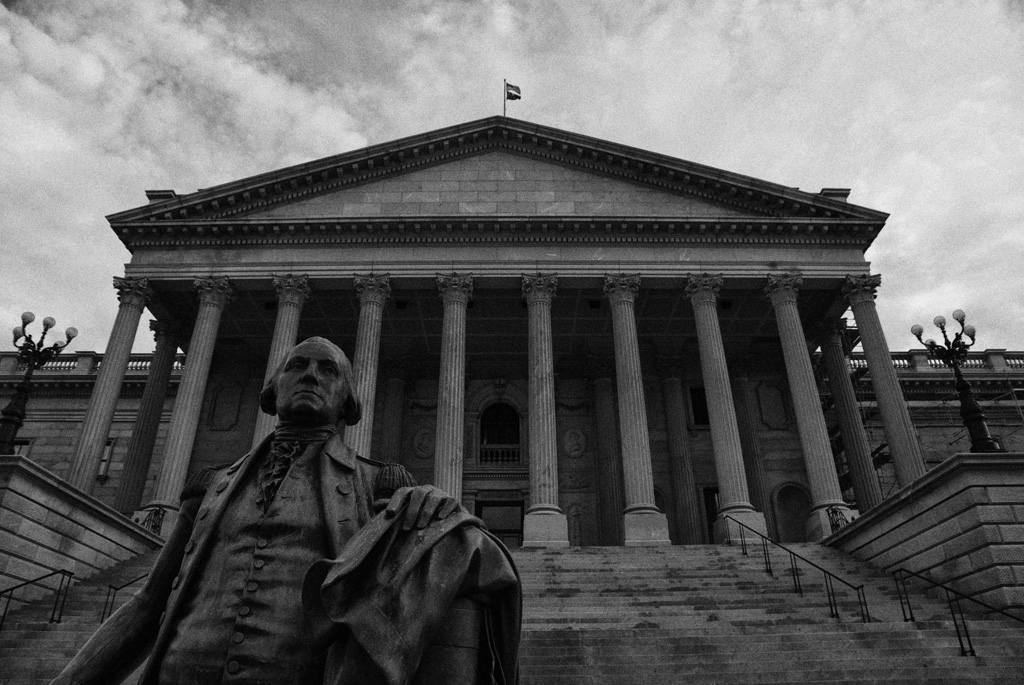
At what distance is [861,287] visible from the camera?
77.5 feet

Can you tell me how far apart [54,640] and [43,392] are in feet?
84.5

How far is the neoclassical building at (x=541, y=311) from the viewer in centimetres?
2152

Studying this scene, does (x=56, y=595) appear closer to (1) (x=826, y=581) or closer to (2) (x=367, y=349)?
(2) (x=367, y=349)

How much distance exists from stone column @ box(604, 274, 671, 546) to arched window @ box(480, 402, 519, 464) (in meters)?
8.41

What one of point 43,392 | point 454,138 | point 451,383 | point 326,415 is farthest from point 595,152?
point 43,392

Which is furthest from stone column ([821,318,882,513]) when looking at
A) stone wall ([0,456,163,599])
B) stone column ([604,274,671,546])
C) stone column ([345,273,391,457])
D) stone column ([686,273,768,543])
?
stone wall ([0,456,163,599])

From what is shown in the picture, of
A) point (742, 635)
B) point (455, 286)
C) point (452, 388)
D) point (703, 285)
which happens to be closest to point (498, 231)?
point (455, 286)

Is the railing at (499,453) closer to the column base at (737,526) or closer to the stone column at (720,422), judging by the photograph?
the stone column at (720,422)

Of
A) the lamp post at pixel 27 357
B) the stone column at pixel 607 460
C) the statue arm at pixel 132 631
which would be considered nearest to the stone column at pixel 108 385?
the lamp post at pixel 27 357

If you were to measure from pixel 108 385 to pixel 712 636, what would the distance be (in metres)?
19.7

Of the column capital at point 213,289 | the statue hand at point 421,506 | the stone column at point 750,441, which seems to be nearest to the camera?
the statue hand at point 421,506

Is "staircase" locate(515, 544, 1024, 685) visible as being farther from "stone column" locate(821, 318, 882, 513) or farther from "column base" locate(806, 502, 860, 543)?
"stone column" locate(821, 318, 882, 513)

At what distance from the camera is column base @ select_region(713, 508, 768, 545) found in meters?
19.5

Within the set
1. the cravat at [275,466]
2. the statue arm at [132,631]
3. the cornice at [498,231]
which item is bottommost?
the statue arm at [132,631]
